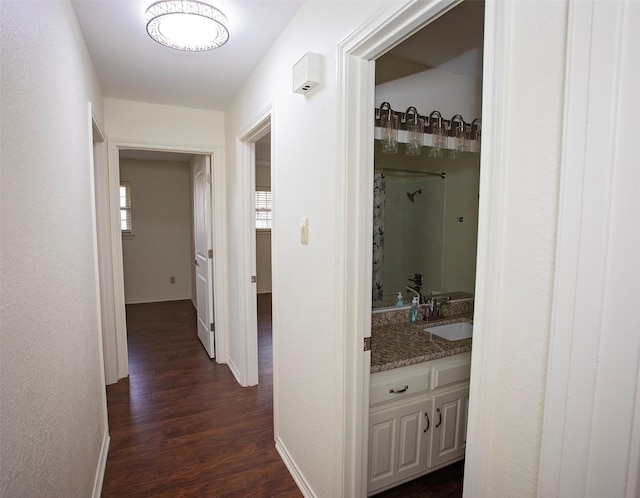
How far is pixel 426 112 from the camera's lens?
238cm

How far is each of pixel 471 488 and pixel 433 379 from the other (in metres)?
0.96

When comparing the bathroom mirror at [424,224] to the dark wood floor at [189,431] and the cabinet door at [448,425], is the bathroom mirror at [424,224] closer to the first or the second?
the cabinet door at [448,425]

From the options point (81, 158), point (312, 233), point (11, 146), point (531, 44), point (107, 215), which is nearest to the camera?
point (531, 44)

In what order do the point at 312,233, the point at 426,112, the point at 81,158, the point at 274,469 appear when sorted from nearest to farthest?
the point at 312,233 → the point at 81,158 → the point at 274,469 → the point at 426,112

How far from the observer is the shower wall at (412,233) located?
2.57 meters

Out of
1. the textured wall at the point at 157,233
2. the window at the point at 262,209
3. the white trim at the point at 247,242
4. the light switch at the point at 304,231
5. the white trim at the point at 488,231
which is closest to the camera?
the white trim at the point at 488,231

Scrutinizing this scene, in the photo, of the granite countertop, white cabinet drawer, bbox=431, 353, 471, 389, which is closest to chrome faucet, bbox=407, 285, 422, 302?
the granite countertop

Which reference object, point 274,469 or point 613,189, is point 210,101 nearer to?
point 274,469

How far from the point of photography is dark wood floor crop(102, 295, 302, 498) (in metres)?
2.04

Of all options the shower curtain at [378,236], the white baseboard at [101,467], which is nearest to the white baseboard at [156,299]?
the white baseboard at [101,467]

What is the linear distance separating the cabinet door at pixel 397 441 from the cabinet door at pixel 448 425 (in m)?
0.06

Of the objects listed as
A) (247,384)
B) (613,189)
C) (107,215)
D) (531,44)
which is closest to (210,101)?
(107,215)

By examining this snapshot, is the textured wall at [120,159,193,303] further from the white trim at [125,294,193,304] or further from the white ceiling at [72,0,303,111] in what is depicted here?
the white ceiling at [72,0,303,111]

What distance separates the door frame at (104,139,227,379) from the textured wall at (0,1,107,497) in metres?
1.36
